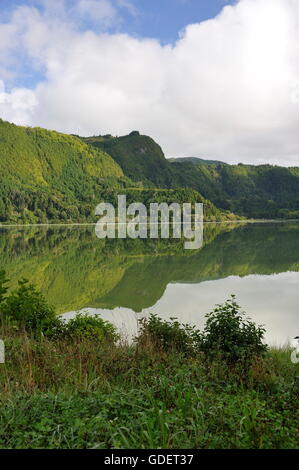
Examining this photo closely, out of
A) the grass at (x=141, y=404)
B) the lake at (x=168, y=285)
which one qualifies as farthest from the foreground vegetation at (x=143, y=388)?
the lake at (x=168, y=285)

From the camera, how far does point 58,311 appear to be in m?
15.7

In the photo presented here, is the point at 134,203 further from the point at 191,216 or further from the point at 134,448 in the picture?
the point at 134,448

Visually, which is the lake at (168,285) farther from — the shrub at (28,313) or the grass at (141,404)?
the grass at (141,404)

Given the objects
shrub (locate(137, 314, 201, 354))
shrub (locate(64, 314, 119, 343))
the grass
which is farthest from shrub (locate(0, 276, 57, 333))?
shrub (locate(137, 314, 201, 354))

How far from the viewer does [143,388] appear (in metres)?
5.92

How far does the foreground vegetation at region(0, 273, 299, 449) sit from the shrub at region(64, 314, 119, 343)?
0.10ft

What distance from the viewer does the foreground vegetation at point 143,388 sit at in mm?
4086

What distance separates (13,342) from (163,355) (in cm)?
334

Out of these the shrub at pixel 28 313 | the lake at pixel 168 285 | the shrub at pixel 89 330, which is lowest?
the lake at pixel 168 285

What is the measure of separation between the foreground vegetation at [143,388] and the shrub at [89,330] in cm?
3

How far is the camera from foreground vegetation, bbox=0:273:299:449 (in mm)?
4086

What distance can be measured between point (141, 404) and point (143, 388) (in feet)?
2.84

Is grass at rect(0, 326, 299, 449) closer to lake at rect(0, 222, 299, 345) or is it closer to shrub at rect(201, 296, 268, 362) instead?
shrub at rect(201, 296, 268, 362)

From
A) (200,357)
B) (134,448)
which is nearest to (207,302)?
(200,357)
